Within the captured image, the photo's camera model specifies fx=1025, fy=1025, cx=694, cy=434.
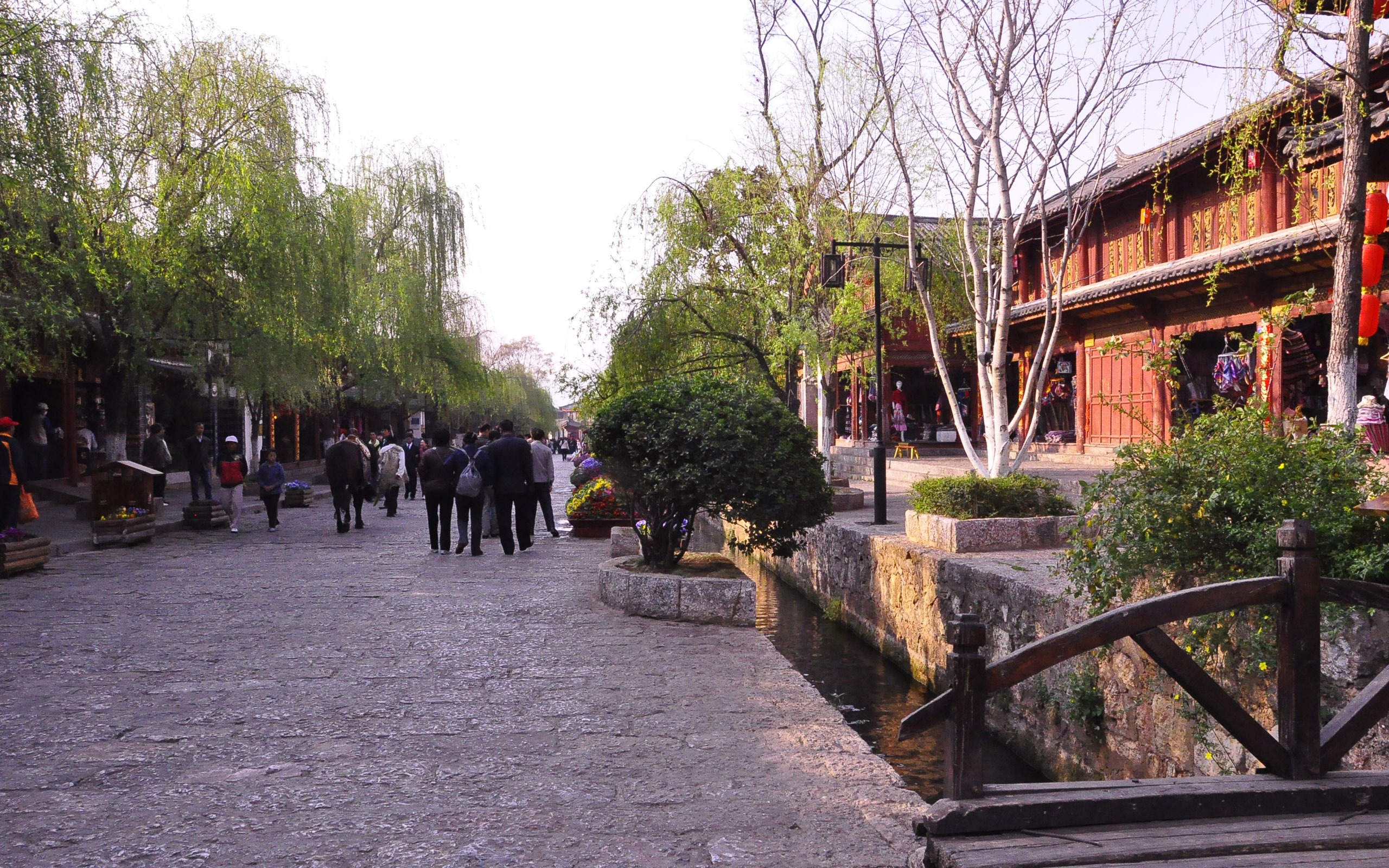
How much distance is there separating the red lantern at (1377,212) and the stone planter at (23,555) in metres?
14.2

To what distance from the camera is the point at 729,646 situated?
23.8 feet

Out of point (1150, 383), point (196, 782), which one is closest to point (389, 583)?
point (196, 782)

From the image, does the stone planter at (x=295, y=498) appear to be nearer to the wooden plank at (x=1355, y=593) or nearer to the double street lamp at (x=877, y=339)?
the double street lamp at (x=877, y=339)

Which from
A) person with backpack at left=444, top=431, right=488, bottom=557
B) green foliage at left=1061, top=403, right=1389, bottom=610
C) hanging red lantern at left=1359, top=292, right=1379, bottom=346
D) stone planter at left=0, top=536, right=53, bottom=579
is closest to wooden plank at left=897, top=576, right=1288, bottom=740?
green foliage at left=1061, top=403, right=1389, bottom=610

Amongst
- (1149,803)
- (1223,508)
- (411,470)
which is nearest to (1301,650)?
(1149,803)

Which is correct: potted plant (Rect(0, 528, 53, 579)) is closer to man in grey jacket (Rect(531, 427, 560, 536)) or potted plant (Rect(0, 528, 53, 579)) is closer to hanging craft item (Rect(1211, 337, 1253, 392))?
man in grey jacket (Rect(531, 427, 560, 536))

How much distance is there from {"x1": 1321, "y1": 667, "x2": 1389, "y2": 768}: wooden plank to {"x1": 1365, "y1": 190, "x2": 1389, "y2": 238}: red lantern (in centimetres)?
886

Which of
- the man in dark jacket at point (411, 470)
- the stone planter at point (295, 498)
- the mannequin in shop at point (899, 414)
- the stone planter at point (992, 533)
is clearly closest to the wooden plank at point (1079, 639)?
the stone planter at point (992, 533)

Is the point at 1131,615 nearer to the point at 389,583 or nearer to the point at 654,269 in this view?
the point at 389,583

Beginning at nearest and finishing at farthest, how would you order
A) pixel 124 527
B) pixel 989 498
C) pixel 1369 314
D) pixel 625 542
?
pixel 989 498 < pixel 1369 314 < pixel 625 542 < pixel 124 527

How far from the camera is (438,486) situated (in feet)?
43.1

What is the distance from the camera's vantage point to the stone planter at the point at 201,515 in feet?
54.7

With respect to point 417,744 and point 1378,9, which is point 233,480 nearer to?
point 417,744

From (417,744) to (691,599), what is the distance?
11.8 feet
